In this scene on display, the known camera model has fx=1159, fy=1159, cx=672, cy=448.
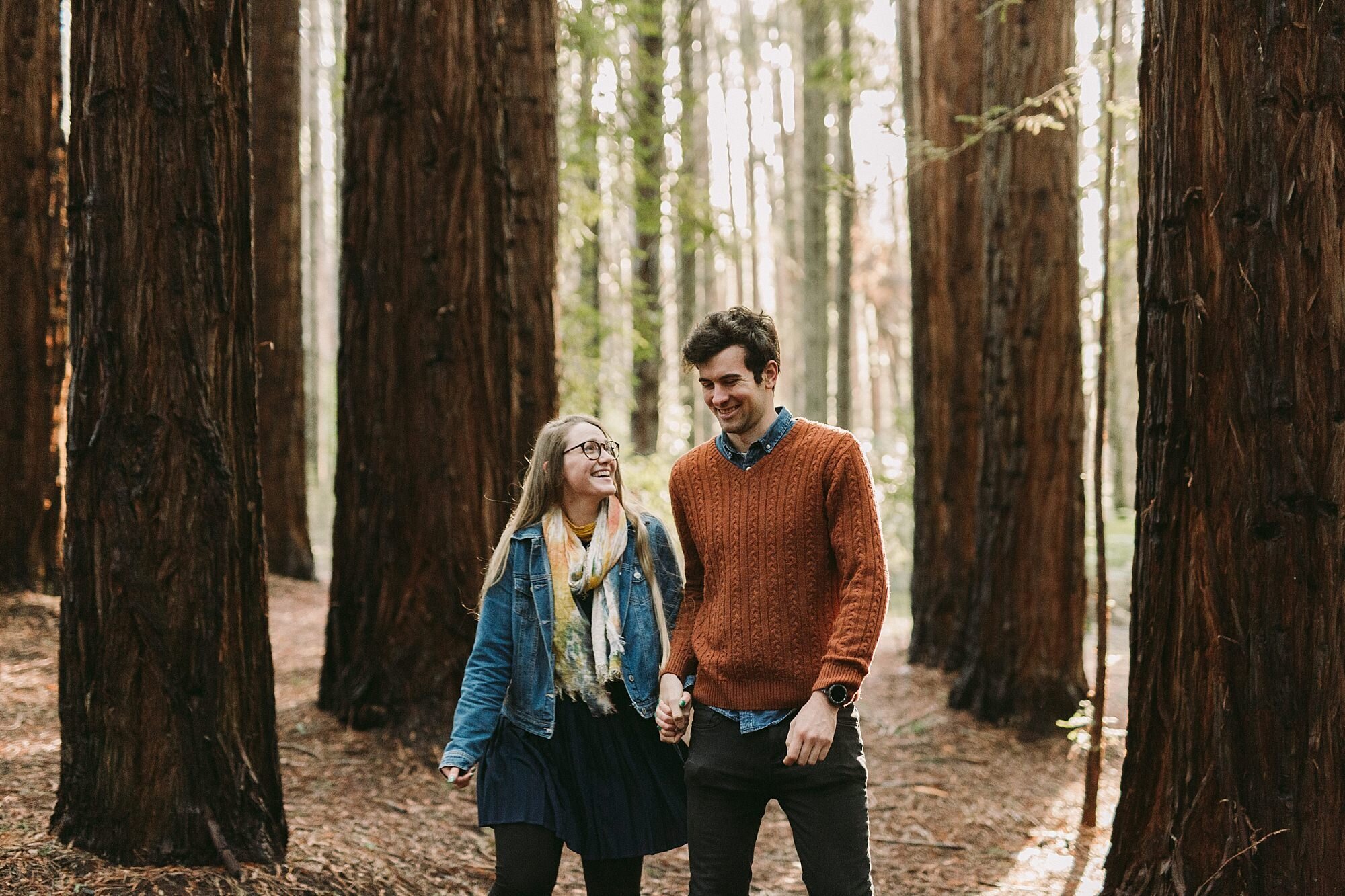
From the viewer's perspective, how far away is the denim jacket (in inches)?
142

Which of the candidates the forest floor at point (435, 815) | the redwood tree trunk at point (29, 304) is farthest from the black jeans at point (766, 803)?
the redwood tree trunk at point (29, 304)

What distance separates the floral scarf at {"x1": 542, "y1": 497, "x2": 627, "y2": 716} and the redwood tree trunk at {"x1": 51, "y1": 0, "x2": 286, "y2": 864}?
137cm

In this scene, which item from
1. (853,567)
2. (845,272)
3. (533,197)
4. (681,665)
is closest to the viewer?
(853,567)

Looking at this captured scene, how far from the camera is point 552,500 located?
385 cm

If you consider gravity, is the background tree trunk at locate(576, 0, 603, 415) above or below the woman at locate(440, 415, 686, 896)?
above

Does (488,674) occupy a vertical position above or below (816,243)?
below

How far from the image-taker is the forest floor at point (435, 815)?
14.2 feet

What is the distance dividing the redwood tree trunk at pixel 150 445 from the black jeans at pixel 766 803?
1950 millimetres

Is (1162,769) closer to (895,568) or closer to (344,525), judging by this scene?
(344,525)

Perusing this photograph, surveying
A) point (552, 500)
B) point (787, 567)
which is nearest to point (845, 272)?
point (552, 500)

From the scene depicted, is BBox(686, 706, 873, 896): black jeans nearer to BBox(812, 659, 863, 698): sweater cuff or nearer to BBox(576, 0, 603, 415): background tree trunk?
BBox(812, 659, 863, 698): sweater cuff

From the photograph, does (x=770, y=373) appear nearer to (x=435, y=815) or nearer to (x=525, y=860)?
(x=525, y=860)

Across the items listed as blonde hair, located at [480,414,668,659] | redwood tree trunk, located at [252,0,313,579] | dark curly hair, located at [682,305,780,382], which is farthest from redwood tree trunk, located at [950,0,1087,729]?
redwood tree trunk, located at [252,0,313,579]

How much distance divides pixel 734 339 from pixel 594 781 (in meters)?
1.45
